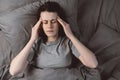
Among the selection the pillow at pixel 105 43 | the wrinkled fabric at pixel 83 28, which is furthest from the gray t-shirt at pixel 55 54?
the pillow at pixel 105 43

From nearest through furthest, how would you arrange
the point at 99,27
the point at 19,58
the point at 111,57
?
the point at 19,58 < the point at 111,57 < the point at 99,27

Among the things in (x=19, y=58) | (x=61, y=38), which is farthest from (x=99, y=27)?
(x=19, y=58)

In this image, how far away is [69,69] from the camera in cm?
158

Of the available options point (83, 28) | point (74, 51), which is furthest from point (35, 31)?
point (83, 28)

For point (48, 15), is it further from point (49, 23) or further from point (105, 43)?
point (105, 43)

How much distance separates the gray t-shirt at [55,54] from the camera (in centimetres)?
157

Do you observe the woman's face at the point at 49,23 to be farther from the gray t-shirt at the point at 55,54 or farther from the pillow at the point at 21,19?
the pillow at the point at 21,19

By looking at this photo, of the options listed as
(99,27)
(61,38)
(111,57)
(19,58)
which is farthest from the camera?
(99,27)

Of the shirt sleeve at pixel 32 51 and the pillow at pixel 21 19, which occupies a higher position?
the pillow at pixel 21 19

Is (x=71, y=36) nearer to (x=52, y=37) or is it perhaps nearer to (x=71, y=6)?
(x=52, y=37)

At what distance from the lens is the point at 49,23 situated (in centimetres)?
156

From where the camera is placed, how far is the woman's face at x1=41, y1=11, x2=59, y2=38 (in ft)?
5.13

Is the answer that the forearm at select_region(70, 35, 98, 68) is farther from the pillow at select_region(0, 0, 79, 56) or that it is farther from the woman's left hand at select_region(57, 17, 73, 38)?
the pillow at select_region(0, 0, 79, 56)

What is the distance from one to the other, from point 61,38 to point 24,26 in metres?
0.25
